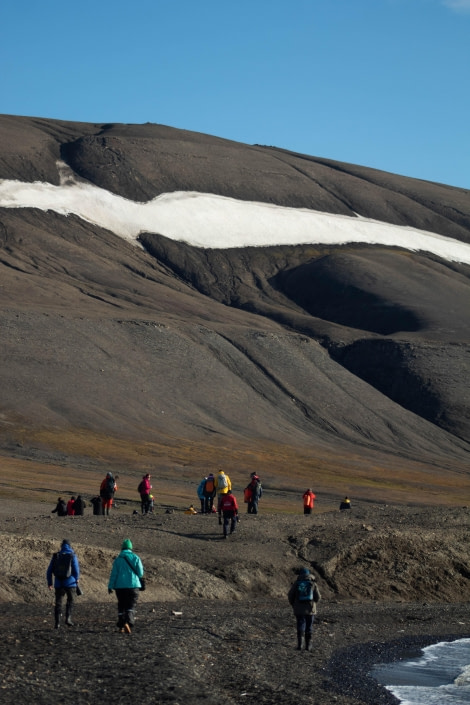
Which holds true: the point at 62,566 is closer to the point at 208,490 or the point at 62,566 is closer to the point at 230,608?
the point at 230,608

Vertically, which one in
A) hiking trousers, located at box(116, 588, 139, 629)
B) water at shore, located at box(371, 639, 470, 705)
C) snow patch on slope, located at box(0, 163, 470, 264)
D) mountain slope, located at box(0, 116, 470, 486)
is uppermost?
snow patch on slope, located at box(0, 163, 470, 264)

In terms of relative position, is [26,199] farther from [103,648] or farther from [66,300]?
[103,648]

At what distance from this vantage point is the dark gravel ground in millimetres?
14547

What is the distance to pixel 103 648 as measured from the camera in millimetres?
16625

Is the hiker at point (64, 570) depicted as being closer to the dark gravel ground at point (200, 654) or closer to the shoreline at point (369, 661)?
the dark gravel ground at point (200, 654)

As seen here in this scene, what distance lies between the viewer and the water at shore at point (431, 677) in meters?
17.0

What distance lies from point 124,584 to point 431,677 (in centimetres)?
600

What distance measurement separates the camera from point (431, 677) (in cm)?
1858

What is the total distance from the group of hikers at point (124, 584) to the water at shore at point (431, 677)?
1849 millimetres

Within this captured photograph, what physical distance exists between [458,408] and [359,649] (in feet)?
237

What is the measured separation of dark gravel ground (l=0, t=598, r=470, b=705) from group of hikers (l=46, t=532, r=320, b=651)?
15.4 inches

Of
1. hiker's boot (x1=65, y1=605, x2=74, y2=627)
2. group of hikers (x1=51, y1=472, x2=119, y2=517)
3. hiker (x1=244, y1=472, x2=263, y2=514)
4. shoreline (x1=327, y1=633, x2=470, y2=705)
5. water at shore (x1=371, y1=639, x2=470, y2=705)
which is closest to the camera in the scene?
shoreline (x1=327, y1=633, x2=470, y2=705)

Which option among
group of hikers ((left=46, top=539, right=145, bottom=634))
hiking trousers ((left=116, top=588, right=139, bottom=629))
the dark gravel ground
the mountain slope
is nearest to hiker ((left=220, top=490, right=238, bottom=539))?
the dark gravel ground

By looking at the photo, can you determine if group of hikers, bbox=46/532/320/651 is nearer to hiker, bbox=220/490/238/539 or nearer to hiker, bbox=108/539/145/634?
hiker, bbox=108/539/145/634
